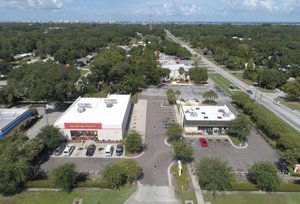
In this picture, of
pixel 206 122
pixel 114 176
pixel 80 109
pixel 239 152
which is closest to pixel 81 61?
pixel 80 109

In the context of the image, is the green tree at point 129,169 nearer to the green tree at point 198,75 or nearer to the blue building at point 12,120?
the blue building at point 12,120

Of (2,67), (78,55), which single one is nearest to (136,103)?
(2,67)

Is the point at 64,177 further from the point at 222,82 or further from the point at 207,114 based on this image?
the point at 222,82

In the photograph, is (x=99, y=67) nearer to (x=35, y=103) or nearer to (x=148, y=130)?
(x=35, y=103)

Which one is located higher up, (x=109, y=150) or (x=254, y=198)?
(x=109, y=150)

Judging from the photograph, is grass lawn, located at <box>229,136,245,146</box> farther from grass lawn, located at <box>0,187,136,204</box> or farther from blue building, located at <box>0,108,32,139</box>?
blue building, located at <box>0,108,32,139</box>

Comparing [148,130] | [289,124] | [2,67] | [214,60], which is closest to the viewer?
[148,130]
